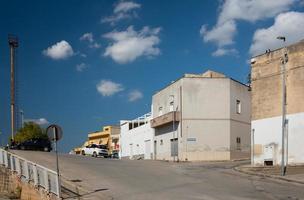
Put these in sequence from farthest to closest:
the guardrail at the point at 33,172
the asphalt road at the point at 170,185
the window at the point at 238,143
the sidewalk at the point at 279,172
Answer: the window at the point at 238,143 < the sidewalk at the point at 279,172 < the asphalt road at the point at 170,185 < the guardrail at the point at 33,172

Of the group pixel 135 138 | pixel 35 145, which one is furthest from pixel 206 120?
pixel 35 145

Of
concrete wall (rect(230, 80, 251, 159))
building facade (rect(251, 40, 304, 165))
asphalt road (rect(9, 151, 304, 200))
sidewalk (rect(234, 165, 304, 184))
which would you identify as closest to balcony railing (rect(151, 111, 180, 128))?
concrete wall (rect(230, 80, 251, 159))

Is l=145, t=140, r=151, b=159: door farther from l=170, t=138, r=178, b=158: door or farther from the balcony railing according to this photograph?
l=170, t=138, r=178, b=158: door

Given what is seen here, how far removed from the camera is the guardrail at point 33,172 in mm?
19984

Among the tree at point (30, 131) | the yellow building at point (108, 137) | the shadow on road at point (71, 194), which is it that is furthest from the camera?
the yellow building at point (108, 137)

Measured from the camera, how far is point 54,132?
63.9 feet

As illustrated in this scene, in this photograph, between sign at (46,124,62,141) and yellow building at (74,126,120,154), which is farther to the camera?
yellow building at (74,126,120,154)

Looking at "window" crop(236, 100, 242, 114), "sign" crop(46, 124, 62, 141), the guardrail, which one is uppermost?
"window" crop(236, 100, 242, 114)

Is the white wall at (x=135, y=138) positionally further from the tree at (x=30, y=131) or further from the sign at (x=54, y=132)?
the sign at (x=54, y=132)

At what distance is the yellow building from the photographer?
86.3m

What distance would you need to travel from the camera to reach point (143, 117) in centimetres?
6550

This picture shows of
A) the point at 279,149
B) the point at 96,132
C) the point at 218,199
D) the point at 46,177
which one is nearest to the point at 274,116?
the point at 279,149

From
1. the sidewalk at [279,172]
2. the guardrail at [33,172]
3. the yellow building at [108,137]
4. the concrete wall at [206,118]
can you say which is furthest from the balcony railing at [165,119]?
the yellow building at [108,137]

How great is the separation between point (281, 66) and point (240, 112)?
18.3m
